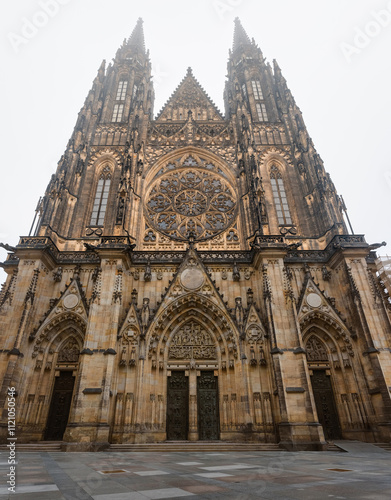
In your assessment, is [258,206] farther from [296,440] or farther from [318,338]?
[296,440]

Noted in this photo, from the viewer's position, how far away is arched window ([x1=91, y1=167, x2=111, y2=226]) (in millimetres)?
18847

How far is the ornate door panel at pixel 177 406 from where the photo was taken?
13.3 meters

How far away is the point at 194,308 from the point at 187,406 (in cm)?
451

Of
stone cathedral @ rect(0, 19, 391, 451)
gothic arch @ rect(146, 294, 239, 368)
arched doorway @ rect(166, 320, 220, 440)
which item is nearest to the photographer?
stone cathedral @ rect(0, 19, 391, 451)

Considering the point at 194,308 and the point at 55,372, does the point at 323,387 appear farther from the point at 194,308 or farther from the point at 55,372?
the point at 55,372

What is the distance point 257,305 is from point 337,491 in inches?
447

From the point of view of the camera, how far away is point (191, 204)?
64.1 feet

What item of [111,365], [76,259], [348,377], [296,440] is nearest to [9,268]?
[76,259]

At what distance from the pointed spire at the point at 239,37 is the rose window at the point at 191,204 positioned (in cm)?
1841

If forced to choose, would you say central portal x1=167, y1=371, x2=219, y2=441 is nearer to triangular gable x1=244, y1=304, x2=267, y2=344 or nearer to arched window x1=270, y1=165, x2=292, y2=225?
triangular gable x1=244, y1=304, x2=267, y2=344

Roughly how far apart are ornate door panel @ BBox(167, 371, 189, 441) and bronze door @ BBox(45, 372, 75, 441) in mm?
4598

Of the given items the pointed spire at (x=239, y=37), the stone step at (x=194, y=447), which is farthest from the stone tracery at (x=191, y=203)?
the pointed spire at (x=239, y=37)

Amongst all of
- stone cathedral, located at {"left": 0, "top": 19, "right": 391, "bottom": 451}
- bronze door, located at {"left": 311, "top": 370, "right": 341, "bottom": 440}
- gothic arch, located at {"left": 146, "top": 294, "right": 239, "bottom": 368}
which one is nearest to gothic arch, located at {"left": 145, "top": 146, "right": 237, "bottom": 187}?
stone cathedral, located at {"left": 0, "top": 19, "right": 391, "bottom": 451}

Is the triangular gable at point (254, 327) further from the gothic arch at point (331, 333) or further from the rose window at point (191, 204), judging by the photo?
the rose window at point (191, 204)
